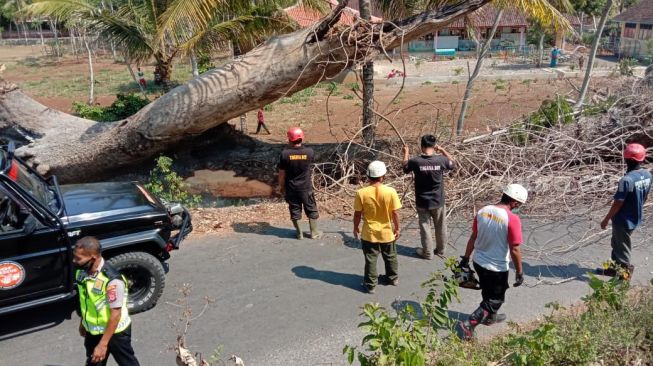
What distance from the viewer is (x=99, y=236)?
534 centimetres

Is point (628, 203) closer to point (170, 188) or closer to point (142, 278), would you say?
point (142, 278)

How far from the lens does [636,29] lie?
139 feet

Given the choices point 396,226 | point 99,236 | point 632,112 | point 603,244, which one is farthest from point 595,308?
point 632,112

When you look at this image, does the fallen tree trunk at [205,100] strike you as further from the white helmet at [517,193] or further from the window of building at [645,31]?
A: the window of building at [645,31]

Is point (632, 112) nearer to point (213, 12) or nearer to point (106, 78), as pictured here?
point (213, 12)

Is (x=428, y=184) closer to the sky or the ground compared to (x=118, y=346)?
closer to the sky

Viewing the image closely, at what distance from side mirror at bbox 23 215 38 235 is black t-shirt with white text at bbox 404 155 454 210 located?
408 centimetres

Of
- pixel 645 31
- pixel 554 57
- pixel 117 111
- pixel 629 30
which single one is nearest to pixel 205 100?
pixel 117 111

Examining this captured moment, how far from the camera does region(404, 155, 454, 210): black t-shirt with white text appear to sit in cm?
645

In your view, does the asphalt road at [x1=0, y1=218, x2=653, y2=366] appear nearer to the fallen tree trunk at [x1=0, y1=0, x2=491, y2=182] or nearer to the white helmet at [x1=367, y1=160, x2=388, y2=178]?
the white helmet at [x1=367, y1=160, x2=388, y2=178]

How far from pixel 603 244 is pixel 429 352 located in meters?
4.09

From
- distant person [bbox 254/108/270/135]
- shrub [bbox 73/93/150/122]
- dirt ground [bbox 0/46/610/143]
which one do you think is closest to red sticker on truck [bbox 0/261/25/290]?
dirt ground [bbox 0/46/610/143]

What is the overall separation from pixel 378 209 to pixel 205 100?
5886mm

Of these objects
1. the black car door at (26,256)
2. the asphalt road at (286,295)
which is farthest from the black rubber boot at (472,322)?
the black car door at (26,256)
